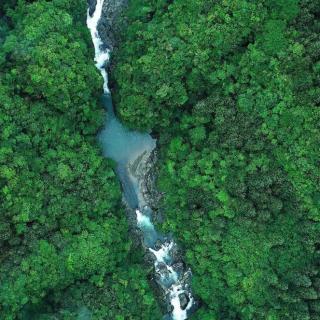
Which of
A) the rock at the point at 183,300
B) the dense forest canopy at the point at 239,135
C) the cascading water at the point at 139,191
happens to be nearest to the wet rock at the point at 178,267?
the cascading water at the point at 139,191

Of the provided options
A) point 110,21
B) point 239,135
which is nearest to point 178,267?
point 239,135

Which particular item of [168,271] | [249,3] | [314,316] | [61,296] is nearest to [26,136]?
[61,296]

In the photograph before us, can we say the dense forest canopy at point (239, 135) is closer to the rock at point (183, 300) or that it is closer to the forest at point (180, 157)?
the forest at point (180, 157)

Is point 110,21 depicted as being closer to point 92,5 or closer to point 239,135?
point 92,5

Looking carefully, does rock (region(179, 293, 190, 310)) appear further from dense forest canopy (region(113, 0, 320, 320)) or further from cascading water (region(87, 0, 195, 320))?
dense forest canopy (region(113, 0, 320, 320))

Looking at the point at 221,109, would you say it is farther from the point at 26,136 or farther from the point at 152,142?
the point at 26,136

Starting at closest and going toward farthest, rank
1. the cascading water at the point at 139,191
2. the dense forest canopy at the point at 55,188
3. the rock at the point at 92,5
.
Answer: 1. the dense forest canopy at the point at 55,188
2. the cascading water at the point at 139,191
3. the rock at the point at 92,5

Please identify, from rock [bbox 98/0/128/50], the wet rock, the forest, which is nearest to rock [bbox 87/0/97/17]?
rock [bbox 98/0/128/50]
